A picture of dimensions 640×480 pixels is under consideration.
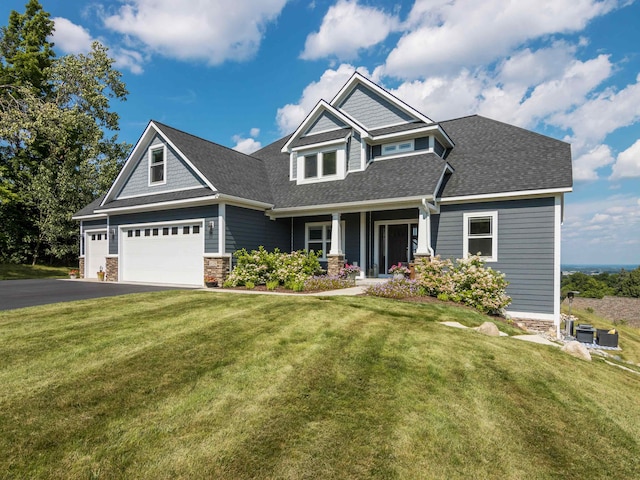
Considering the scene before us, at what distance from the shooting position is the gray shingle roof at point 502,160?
11.4 meters

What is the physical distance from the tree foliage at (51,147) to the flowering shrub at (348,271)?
806 inches

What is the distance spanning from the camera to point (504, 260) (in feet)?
38.1

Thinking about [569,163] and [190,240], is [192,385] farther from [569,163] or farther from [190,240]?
[569,163]

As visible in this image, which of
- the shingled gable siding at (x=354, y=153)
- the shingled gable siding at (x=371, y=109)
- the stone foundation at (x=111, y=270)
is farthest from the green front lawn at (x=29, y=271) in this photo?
the shingled gable siding at (x=371, y=109)

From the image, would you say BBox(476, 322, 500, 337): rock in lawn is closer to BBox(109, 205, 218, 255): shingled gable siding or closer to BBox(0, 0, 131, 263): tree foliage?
BBox(109, 205, 218, 255): shingled gable siding

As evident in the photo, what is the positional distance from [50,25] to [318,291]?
106 ft

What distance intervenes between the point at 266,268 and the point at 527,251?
8893 millimetres

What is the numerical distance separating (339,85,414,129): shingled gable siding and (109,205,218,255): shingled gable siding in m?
7.94

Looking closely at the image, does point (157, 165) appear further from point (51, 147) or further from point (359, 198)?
point (51, 147)

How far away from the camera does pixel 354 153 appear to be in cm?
1495

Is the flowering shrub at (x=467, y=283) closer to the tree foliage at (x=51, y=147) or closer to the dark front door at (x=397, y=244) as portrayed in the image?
the dark front door at (x=397, y=244)

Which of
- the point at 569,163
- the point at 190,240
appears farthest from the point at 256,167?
the point at 569,163

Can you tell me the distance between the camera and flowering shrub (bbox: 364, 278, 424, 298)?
408 inches

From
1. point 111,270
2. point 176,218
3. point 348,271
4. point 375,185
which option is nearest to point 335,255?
point 348,271
